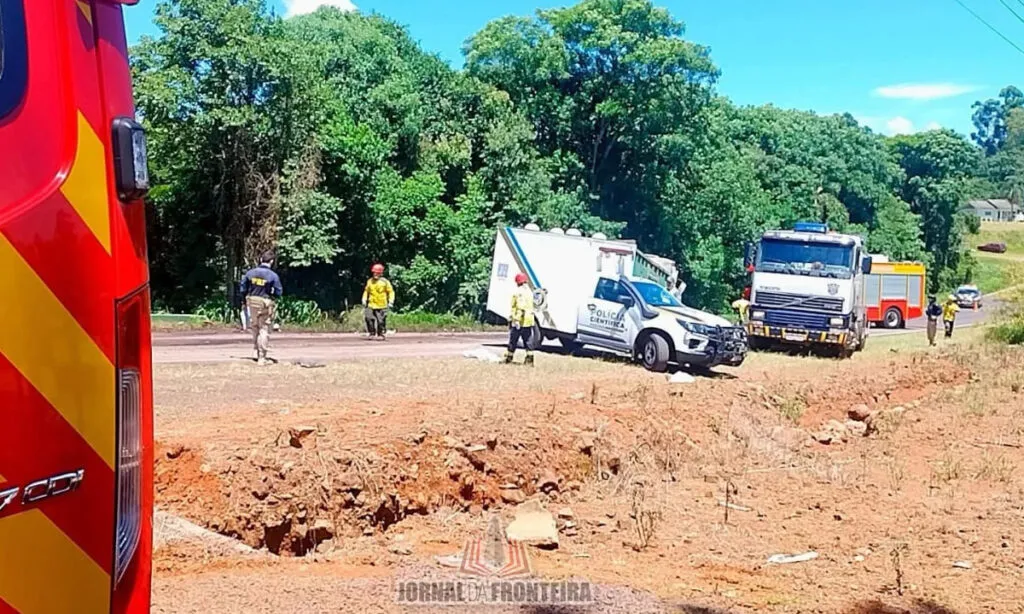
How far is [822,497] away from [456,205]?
2390 centimetres

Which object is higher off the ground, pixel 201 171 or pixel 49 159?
pixel 201 171

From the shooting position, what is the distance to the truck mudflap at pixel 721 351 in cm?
1872

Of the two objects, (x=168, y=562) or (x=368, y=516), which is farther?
(x=368, y=516)

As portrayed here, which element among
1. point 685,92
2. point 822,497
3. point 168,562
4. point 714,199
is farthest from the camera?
point 714,199

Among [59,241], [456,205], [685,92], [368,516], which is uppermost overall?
[685,92]

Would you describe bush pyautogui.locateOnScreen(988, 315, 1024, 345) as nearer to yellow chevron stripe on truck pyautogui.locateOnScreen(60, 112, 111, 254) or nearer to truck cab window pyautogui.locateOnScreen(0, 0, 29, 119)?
yellow chevron stripe on truck pyautogui.locateOnScreen(60, 112, 111, 254)

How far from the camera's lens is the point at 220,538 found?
652 centimetres

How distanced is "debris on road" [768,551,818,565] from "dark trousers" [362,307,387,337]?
1644 centimetres

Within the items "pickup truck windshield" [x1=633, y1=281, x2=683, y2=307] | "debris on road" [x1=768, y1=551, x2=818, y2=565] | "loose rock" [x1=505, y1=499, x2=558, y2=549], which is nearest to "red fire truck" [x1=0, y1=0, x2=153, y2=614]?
"loose rock" [x1=505, y1=499, x2=558, y2=549]

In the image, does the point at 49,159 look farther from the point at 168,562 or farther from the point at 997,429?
the point at 997,429

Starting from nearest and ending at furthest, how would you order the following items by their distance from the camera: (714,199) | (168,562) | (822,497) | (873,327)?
(168,562)
(822,497)
(714,199)
(873,327)

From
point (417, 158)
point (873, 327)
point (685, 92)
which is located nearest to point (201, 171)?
point (417, 158)

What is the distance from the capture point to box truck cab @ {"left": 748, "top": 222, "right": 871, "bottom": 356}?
24.3 m

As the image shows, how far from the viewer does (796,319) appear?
80.7 ft
